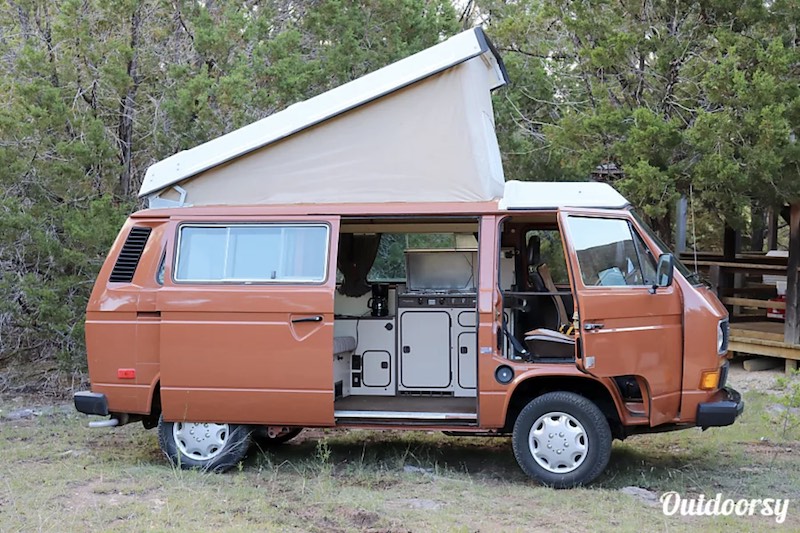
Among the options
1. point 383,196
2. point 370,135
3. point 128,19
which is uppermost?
point 128,19

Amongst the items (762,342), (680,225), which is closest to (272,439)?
(762,342)

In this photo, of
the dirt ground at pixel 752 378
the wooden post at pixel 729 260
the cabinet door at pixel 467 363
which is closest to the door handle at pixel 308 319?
the cabinet door at pixel 467 363

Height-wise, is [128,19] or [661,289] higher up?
[128,19]

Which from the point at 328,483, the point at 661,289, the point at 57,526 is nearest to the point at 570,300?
the point at 661,289

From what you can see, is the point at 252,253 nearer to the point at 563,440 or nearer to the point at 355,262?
the point at 355,262

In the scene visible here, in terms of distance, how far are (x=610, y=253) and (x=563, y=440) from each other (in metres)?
1.46

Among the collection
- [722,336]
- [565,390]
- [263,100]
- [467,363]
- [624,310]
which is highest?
[263,100]

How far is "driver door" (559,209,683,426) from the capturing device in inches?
272

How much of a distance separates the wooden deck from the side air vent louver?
27.7ft

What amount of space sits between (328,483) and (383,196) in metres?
2.30

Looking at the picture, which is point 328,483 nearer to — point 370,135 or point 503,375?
point 503,375

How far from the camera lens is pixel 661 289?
705 centimetres

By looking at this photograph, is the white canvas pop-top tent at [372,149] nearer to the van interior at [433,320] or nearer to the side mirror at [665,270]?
the van interior at [433,320]

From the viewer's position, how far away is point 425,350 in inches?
333
